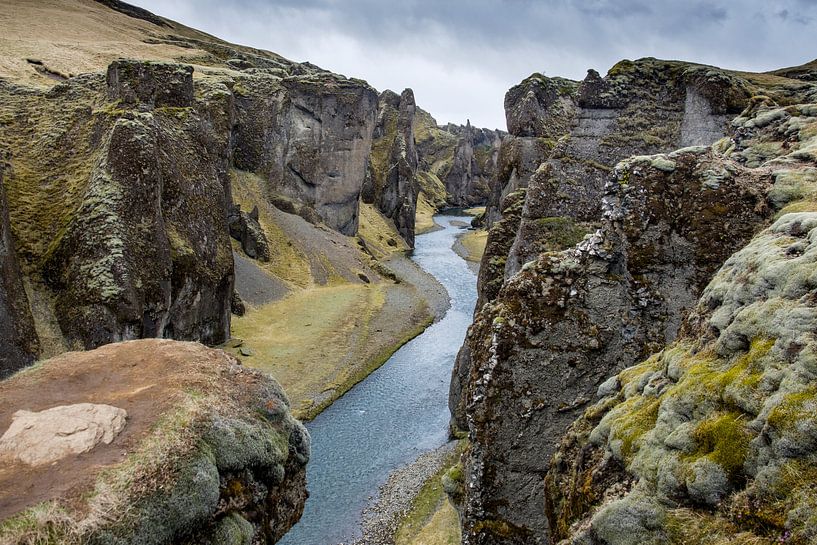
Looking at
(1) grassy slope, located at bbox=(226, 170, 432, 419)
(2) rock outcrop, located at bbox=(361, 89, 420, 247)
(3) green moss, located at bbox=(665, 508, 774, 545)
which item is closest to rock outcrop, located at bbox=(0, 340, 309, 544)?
(3) green moss, located at bbox=(665, 508, 774, 545)

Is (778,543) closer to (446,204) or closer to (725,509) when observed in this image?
(725,509)

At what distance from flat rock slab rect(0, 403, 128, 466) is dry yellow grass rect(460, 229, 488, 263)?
262 ft

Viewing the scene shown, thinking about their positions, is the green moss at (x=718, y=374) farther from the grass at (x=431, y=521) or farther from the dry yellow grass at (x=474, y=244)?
the dry yellow grass at (x=474, y=244)

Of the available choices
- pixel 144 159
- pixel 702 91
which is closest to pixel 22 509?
pixel 702 91

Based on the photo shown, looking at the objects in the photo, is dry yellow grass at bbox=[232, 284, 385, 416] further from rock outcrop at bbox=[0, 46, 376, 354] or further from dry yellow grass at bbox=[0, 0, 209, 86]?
A: dry yellow grass at bbox=[0, 0, 209, 86]

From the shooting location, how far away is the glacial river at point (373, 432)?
1089 inches

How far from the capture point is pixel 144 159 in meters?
37.3

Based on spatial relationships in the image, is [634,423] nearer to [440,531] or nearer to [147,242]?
[440,531]

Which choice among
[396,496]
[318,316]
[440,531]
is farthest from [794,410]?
[318,316]

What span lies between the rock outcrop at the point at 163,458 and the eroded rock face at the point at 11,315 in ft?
42.3

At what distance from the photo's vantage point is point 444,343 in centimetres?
5444

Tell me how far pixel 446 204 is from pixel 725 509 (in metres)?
182

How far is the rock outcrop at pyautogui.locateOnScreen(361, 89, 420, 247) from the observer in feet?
376

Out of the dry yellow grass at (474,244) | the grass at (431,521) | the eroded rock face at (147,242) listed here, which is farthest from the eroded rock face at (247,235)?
the grass at (431,521)
